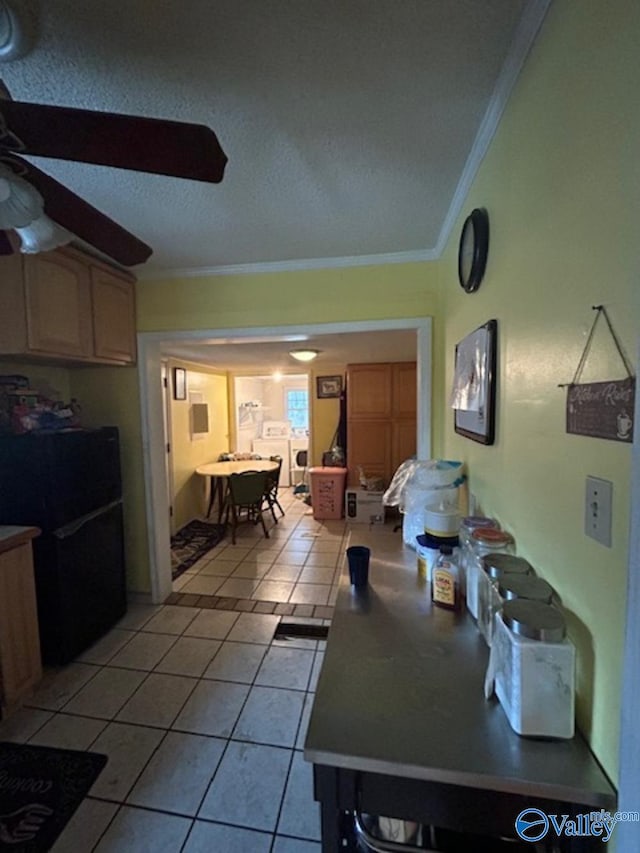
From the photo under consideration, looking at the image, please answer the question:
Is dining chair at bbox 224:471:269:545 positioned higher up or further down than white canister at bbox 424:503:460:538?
further down

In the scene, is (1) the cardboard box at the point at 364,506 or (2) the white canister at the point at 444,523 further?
(1) the cardboard box at the point at 364,506

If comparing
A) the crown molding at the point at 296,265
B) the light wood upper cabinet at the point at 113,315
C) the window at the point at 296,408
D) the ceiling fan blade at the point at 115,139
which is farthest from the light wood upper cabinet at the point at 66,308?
the window at the point at 296,408

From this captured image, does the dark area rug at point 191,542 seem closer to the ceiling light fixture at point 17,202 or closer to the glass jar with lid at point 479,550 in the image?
the glass jar with lid at point 479,550

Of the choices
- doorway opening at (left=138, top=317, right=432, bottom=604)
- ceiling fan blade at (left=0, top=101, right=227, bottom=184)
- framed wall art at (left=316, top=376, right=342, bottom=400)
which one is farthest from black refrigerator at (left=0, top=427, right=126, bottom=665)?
framed wall art at (left=316, top=376, right=342, bottom=400)

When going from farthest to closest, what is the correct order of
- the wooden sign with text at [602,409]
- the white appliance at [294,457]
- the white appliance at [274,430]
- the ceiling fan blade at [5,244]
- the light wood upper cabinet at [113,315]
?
the white appliance at [274,430] < the white appliance at [294,457] < the light wood upper cabinet at [113,315] < the ceiling fan blade at [5,244] < the wooden sign with text at [602,409]

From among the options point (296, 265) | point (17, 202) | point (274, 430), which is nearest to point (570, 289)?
point (17, 202)

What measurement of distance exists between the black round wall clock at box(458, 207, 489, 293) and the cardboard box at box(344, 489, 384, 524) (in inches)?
134

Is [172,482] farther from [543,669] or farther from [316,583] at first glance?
[543,669]

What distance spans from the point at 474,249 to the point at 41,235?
54.7 inches

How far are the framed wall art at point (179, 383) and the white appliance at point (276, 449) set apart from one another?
8.45 ft

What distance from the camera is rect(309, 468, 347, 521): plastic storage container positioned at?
4.79 metres

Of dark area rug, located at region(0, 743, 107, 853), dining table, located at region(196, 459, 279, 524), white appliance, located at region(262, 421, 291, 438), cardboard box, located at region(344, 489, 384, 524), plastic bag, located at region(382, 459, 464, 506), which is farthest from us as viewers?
white appliance, located at region(262, 421, 291, 438)

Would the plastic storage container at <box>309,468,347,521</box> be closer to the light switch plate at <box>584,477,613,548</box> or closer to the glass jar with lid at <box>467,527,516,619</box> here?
the glass jar with lid at <box>467,527,516,619</box>

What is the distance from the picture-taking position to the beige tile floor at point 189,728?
4.15 ft
